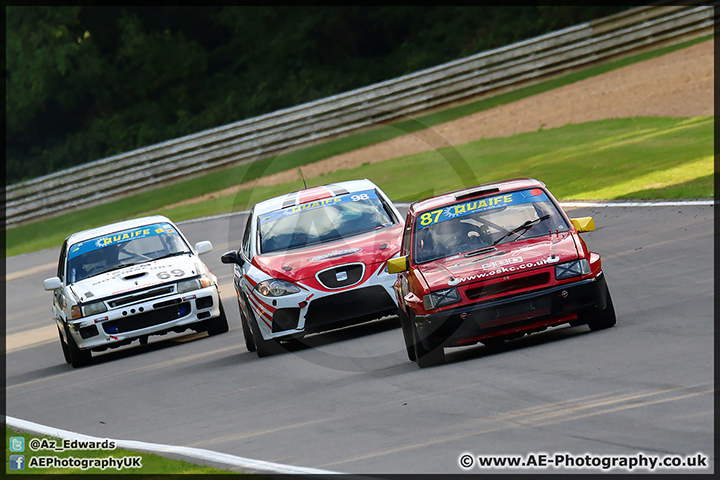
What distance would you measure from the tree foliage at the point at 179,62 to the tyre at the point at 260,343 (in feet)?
134

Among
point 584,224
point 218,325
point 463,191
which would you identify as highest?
point 463,191

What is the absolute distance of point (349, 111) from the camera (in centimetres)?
3928

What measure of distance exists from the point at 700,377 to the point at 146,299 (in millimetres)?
8314

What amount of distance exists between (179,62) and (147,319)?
42766 millimetres

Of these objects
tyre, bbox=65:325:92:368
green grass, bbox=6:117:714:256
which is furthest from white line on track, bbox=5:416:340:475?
green grass, bbox=6:117:714:256

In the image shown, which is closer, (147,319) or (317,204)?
(317,204)

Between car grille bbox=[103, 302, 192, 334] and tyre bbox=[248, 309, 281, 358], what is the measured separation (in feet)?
7.26

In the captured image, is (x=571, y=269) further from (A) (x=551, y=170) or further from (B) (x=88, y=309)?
(A) (x=551, y=170)

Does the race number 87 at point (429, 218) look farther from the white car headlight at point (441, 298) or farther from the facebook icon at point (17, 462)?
the facebook icon at point (17, 462)

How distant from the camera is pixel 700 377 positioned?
7613 millimetres

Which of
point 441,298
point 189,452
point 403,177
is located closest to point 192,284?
point 441,298

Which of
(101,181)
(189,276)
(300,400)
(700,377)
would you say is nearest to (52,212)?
(101,181)

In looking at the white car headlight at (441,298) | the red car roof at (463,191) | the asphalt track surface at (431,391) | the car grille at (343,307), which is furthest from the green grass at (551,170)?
the white car headlight at (441,298)

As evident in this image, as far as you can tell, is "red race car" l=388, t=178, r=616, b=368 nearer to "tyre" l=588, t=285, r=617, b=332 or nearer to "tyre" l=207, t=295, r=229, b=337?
"tyre" l=588, t=285, r=617, b=332
